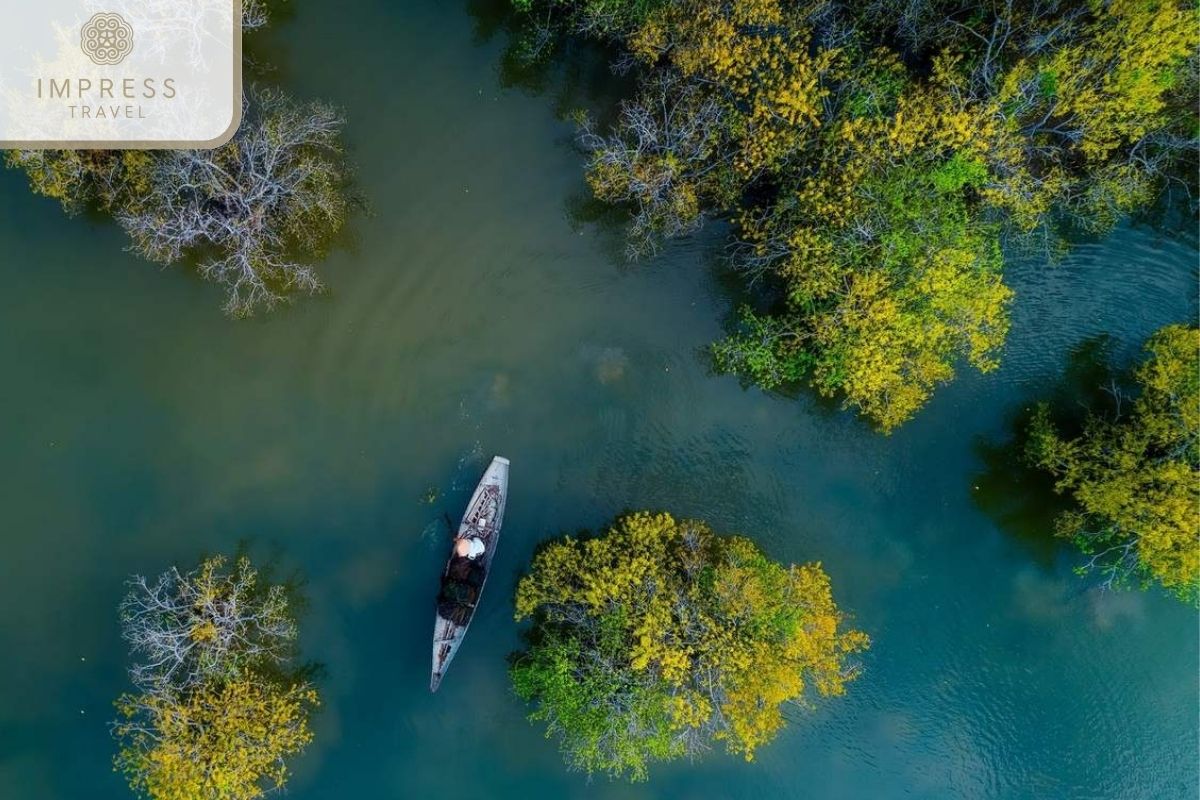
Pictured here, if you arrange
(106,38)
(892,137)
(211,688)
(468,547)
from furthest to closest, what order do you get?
(468,547)
(211,688)
(106,38)
(892,137)

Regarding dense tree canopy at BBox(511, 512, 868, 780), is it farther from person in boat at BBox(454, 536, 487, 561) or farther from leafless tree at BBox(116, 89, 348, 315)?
leafless tree at BBox(116, 89, 348, 315)

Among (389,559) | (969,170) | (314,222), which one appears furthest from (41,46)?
(969,170)

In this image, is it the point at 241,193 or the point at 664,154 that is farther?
the point at 664,154

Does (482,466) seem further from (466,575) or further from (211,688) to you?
(211,688)

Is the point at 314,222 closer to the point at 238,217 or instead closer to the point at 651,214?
the point at 238,217

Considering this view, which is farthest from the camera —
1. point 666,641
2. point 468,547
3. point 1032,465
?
point 1032,465

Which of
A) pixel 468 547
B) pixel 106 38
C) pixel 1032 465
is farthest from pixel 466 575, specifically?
pixel 1032 465

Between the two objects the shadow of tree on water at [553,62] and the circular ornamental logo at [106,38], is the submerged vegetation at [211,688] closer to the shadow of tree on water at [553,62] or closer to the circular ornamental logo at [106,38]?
the circular ornamental logo at [106,38]
